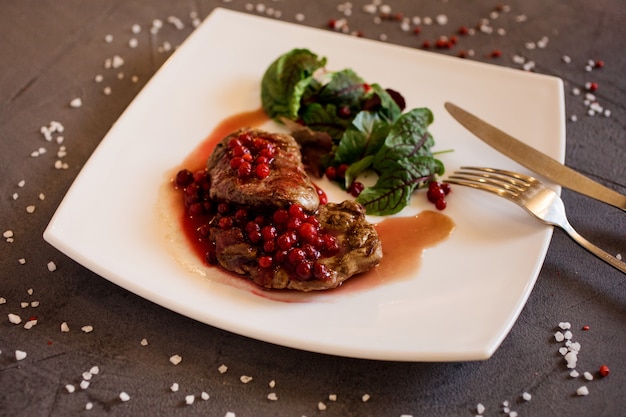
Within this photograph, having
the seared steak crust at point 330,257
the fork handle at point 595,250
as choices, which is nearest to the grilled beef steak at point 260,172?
the seared steak crust at point 330,257

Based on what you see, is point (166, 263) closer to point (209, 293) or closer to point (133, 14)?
point (209, 293)

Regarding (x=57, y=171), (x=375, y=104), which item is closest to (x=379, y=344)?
(x=375, y=104)

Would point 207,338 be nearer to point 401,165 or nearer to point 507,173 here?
point 401,165

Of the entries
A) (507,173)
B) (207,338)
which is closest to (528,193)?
(507,173)

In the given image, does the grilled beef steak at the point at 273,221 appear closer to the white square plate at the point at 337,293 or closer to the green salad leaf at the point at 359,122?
the white square plate at the point at 337,293

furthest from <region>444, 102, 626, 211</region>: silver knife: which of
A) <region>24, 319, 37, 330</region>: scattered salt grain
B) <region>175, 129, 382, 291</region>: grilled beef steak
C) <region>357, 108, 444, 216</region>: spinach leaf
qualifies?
<region>24, 319, 37, 330</region>: scattered salt grain

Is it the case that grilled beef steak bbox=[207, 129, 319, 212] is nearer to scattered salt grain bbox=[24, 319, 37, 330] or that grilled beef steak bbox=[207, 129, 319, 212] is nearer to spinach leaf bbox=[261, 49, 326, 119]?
spinach leaf bbox=[261, 49, 326, 119]

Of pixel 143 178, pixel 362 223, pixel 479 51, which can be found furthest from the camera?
pixel 479 51
